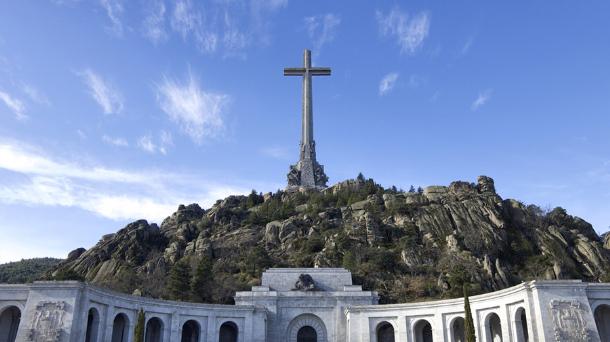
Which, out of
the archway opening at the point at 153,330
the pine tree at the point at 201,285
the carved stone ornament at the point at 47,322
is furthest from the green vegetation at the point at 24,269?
the carved stone ornament at the point at 47,322

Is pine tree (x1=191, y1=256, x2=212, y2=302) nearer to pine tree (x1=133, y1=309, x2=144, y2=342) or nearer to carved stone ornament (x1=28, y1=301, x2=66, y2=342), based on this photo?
pine tree (x1=133, y1=309, x2=144, y2=342)

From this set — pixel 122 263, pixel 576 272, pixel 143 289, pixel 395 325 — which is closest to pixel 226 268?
pixel 143 289

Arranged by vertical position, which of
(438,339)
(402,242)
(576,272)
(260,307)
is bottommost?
(438,339)

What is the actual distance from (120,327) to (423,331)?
2600 cm

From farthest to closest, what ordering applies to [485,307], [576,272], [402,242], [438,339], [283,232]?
[283,232] → [402,242] → [576,272] → [438,339] → [485,307]

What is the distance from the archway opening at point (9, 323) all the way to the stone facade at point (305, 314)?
0.07 m

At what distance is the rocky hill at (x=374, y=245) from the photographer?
65438 millimetres

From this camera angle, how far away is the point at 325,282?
174 ft

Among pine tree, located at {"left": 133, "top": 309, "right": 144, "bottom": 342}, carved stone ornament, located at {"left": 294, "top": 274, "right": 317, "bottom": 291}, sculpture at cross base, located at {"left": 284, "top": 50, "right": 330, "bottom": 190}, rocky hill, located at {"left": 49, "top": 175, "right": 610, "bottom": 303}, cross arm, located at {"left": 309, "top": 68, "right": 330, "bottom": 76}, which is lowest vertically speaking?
pine tree, located at {"left": 133, "top": 309, "right": 144, "bottom": 342}

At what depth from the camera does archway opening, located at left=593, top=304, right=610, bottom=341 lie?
38656mm

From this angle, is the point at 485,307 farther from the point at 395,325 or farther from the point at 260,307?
the point at 260,307

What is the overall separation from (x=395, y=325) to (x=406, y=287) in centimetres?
1753

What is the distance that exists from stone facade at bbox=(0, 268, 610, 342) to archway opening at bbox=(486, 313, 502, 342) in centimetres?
2

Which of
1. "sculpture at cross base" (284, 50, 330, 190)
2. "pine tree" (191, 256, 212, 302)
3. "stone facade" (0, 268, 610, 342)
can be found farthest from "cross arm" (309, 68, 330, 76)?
"stone facade" (0, 268, 610, 342)
